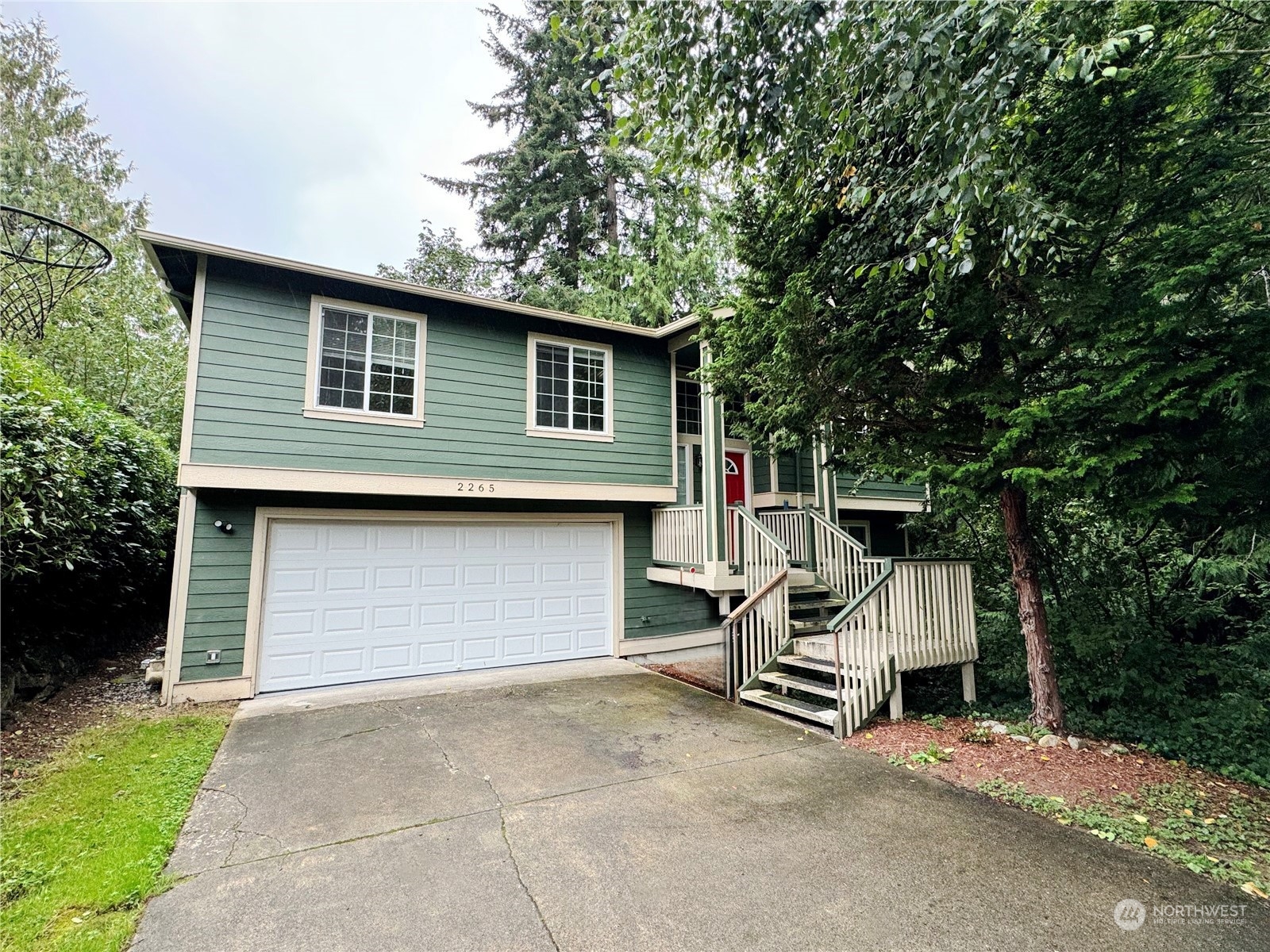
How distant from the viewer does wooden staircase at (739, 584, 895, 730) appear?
17.2ft

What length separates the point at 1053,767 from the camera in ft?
13.9

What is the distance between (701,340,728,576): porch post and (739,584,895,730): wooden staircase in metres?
1.05

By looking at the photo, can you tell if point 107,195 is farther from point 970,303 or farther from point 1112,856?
point 1112,856

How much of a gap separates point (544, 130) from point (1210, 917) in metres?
17.9

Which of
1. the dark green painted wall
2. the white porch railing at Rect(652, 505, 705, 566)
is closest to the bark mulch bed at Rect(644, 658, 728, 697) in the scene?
the white porch railing at Rect(652, 505, 705, 566)

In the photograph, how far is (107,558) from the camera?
6.27 metres

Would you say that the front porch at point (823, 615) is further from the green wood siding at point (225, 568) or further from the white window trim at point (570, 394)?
the green wood siding at point (225, 568)

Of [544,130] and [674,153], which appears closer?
[674,153]

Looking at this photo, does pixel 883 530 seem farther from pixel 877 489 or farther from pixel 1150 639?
pixel 1150 639

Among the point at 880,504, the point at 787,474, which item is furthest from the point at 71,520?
the point at 880,504

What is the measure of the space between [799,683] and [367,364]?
626 cm

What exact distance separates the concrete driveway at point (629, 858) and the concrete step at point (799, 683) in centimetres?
58

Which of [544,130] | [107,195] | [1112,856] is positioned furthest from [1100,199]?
[107,195]

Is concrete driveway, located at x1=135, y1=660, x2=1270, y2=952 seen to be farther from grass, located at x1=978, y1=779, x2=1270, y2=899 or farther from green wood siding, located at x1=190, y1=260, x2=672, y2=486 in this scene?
green wood siding, located at x1=190, y1=260, x2=672, y2=486
